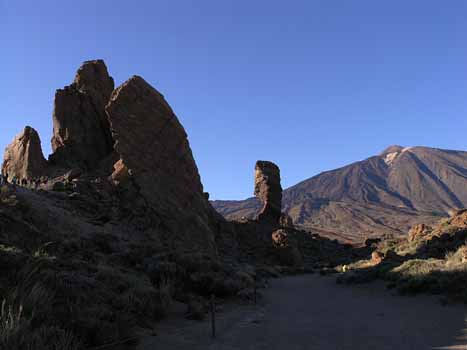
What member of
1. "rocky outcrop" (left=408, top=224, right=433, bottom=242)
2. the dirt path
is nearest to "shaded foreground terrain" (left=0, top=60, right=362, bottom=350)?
the dirt path

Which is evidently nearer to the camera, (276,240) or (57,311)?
(57,311)

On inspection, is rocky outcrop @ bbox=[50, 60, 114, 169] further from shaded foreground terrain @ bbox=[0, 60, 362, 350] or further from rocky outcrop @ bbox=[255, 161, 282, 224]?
rocky outcrop @ bbox=[255, 161, 282, 224]

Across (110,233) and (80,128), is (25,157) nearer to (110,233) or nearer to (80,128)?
(80,128)

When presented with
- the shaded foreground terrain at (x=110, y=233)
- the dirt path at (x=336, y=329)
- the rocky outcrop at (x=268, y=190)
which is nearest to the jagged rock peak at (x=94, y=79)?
the shaded foreground terrain at (x=110, y=233)

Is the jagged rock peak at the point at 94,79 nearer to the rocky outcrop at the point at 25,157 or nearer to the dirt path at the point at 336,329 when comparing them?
the rocky outcrop at the point at 25,157

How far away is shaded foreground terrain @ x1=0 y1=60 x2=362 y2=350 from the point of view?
674cm

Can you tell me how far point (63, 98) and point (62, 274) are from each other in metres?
34.2

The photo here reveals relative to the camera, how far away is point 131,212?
28.2 meters

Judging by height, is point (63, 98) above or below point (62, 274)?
above

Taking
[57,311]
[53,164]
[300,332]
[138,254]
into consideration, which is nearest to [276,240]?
[53,164]

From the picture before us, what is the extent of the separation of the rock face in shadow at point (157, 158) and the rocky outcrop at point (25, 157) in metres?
9.29

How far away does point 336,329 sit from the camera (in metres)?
9.30

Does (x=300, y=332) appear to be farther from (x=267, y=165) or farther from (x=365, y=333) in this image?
(x=267, y=165)

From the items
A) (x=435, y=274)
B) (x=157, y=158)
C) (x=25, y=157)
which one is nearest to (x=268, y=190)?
(x=157, y=158)
